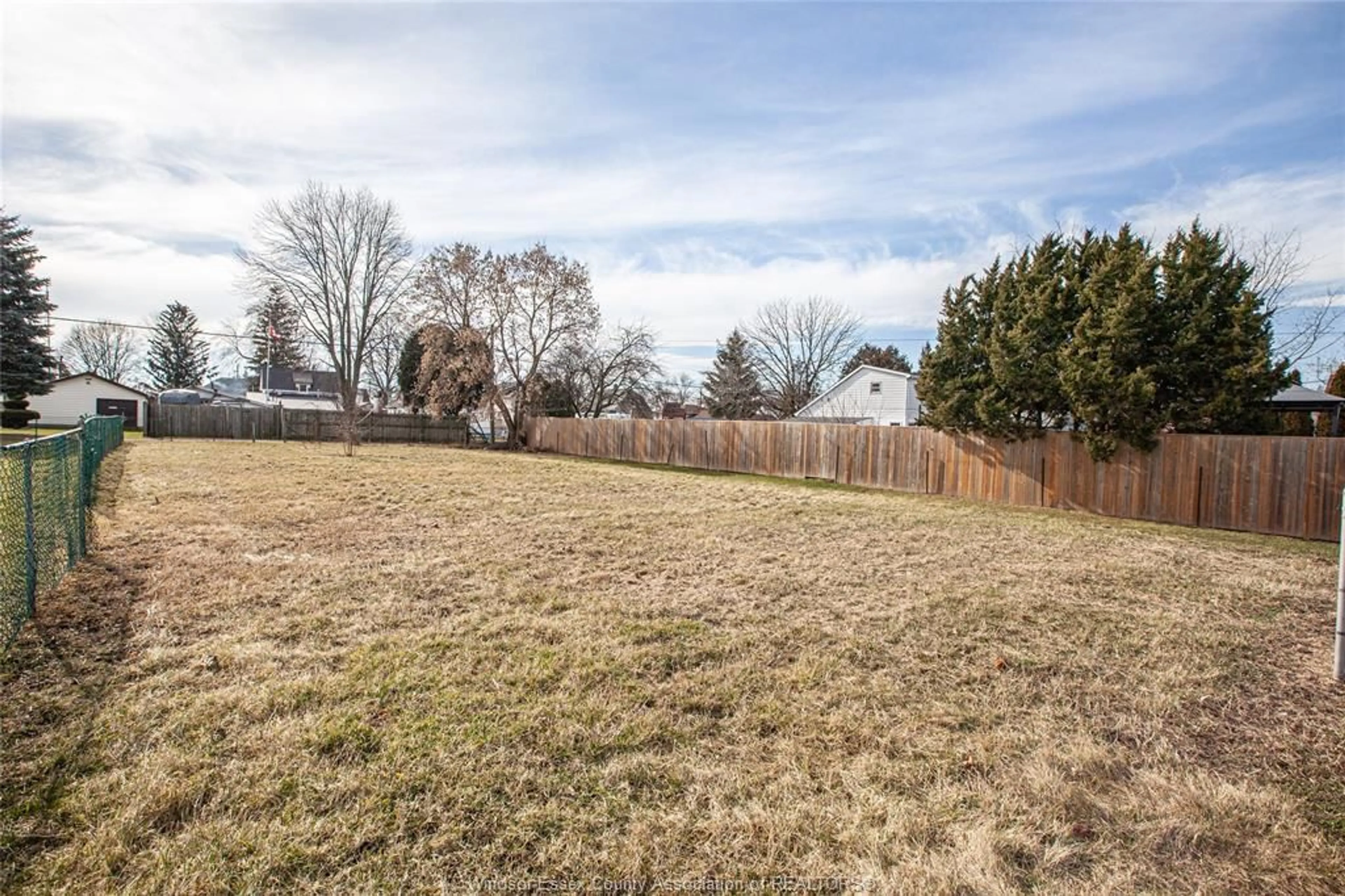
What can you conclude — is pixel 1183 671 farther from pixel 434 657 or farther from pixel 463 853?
pixel 434 657

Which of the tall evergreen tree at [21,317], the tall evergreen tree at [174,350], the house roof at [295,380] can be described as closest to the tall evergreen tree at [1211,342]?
the tall evergreen tree at [21,317]

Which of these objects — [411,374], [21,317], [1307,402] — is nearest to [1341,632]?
[1307,402]

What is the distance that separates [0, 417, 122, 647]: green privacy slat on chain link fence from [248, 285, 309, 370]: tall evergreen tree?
77.8 ft

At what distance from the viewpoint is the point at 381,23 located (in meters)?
5.74

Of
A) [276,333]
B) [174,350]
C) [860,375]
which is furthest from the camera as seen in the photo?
[174,350]

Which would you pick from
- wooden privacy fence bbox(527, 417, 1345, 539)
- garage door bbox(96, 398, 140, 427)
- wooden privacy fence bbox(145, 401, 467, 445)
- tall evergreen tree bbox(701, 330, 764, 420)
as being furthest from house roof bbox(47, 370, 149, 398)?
wooden privacy fence bbox(527, 417, 1345, 539)

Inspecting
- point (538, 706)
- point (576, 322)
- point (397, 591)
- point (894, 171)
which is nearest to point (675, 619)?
point (538, 706)

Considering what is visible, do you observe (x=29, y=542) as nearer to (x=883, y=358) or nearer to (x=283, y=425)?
(x=283, y=425)

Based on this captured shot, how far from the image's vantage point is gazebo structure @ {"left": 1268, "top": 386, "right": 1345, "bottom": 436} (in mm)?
12539

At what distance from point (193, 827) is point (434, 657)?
4.46 ft

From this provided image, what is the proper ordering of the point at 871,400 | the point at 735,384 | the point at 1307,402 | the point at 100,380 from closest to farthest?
the point at 1307,402 → the point at 871,400 → the point at 100,380 → the point at 735,384

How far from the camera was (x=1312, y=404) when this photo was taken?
12.5 meters

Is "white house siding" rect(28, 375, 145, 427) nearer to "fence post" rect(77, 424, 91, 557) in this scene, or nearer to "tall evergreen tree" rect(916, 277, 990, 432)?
"fence post" rect(77, 424, 91, 557)

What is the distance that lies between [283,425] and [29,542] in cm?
2527
